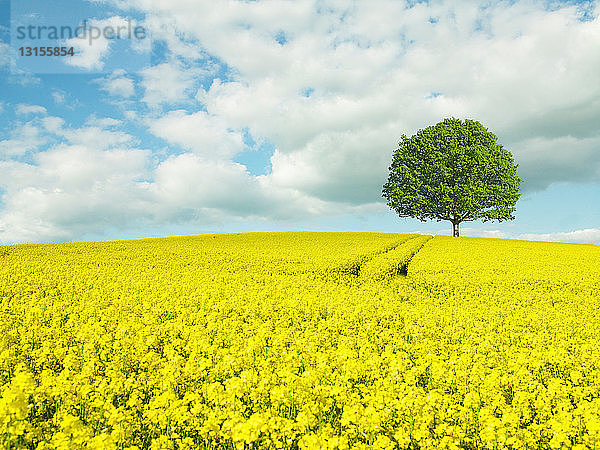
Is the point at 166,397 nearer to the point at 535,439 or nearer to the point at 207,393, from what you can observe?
the point at 207,393

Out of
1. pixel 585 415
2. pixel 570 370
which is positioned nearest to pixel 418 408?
pixel 585 415

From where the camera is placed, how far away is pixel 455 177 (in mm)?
56812

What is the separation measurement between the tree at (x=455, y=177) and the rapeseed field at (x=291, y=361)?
33.3 m

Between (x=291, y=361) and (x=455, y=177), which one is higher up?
(x=455, y=177)

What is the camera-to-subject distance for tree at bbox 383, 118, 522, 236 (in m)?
55.4

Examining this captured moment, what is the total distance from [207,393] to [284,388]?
4.72 feet

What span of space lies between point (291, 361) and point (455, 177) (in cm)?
5376

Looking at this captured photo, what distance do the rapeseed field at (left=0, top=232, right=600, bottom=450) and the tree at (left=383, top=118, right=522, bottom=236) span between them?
33.3m

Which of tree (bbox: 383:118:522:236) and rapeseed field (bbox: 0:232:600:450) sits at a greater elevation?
tree (bbox: 383:118:522:236)

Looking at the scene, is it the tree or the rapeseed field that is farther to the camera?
the tree

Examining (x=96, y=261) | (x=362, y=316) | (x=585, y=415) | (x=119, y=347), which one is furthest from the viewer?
(x=96, y=261)

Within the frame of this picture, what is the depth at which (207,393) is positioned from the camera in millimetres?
7160

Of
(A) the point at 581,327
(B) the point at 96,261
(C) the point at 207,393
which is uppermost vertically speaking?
(B) the point at 96,261

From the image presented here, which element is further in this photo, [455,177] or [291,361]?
[455,177]
